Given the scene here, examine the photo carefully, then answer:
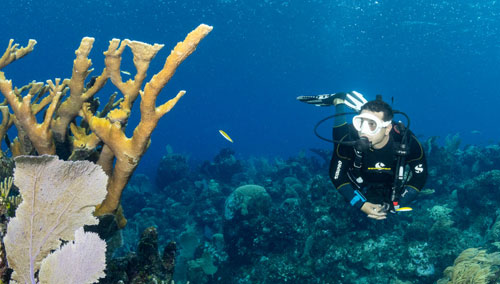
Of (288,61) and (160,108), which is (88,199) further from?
(288,61)

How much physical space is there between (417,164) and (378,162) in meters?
0.71

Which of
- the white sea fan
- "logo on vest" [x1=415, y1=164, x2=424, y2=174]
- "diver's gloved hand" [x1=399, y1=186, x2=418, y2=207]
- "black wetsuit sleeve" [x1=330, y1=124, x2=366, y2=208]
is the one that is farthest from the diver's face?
the white sea fan

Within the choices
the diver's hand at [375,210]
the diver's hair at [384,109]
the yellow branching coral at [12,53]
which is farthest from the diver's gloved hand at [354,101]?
the yellow branching coral at [12,53]

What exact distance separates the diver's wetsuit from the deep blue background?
23.0 metres

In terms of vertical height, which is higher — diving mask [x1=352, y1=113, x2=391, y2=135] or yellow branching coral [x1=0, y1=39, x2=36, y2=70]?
yellow branching coral [x1=0, y1=39, x2=36, y2=70]

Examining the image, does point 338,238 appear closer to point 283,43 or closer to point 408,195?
point 408,195

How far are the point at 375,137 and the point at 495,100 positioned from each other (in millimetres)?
188837

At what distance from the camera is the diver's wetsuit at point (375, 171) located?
4.39 metres

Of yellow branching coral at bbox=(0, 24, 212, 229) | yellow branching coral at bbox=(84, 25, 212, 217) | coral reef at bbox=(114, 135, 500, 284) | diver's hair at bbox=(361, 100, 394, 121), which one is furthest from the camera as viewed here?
coral reef at bbox=(114, 135, 500, 284)

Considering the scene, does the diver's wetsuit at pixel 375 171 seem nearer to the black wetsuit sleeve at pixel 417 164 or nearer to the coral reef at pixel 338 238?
the black wetsuit sleeve at pixel 417 164

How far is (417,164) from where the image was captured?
4.56 meters

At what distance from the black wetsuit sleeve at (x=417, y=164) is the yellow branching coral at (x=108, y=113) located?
3724mm

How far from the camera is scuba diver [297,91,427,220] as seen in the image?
414cm

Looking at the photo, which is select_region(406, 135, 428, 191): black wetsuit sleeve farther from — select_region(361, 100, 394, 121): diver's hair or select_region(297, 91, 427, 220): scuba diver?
select_region(361, 100, 394, 121): diver's hair
